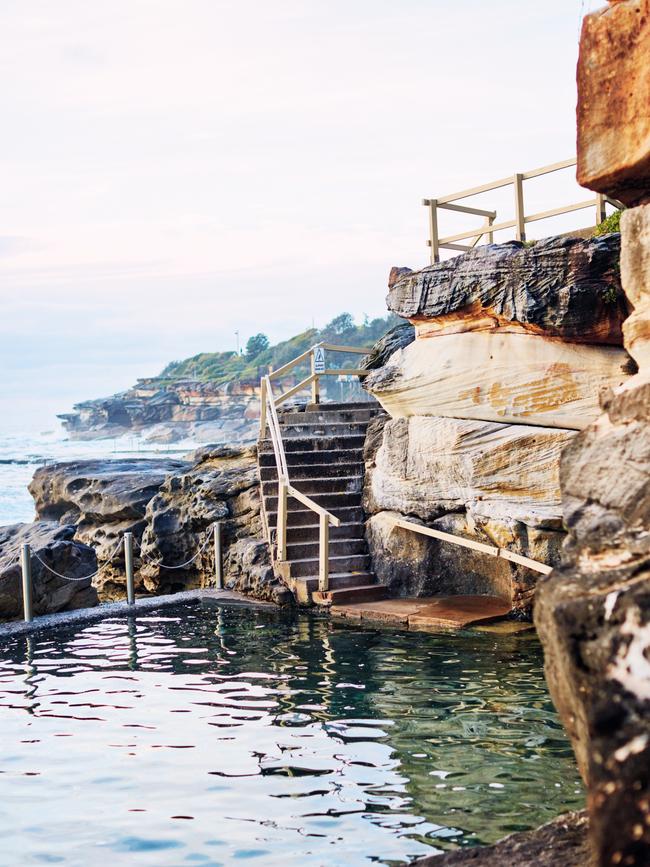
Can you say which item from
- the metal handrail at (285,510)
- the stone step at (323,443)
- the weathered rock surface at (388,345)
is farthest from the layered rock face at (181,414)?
the metal handrail at (285,510)

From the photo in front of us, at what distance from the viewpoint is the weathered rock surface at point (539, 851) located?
4578 millimetres

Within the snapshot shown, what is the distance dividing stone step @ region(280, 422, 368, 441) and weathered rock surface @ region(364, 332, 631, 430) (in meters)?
2.54

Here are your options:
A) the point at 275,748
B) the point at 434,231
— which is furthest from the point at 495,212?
the point at 275,748

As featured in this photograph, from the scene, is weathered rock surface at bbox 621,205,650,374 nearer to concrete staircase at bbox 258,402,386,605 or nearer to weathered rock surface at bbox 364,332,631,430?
weathered rock surface at bbox 364,332,631,430

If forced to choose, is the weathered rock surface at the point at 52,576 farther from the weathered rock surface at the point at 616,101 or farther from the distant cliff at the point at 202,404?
the distant cliff at the point at 202,404

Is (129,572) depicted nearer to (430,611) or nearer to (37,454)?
(430,611)

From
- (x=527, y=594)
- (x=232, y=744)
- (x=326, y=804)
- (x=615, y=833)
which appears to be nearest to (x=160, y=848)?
(x=326, y=804)

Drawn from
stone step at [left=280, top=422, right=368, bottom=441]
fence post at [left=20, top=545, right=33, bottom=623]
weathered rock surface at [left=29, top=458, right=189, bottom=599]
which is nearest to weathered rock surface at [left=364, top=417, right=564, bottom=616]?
stone step at [left=280, top=422, right=368, bottom=441]

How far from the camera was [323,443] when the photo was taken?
54.0 ft

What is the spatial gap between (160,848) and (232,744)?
6.55ft

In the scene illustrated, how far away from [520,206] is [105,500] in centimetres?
969

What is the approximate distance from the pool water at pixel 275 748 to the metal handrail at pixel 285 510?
5.16 ft

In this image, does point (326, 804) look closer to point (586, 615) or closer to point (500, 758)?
point (500, 758)

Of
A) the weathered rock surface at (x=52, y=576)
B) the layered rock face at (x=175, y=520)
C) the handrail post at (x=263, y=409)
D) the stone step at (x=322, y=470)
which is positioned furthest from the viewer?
the handrail post at (x=263, y=409)
